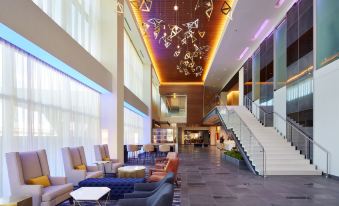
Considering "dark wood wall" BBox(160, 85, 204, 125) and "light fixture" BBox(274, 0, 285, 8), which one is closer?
"light fixture" BBox(274, 0, 285, 8)

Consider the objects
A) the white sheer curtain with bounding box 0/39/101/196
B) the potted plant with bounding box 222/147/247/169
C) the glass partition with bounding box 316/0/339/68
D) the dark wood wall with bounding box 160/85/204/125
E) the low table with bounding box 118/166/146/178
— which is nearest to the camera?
the white sheer curtain with bounding box 0/39/101/196

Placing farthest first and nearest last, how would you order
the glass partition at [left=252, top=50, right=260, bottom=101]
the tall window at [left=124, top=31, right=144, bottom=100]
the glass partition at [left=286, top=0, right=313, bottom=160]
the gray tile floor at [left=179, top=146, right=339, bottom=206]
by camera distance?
the glass partition at [left=252, top=50, right=260, bottom=101] → the tall window at [left=124, top=31, right=144, bottom=100] → the glass partition at [left=286, top=0, right=313, bottom=160] → the gray tile floor at [left=179, top=146, right=339, bottom=206]

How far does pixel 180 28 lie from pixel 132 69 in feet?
25.8

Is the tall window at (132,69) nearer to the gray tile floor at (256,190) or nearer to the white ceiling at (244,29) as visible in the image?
the white ceiling at (244,29)

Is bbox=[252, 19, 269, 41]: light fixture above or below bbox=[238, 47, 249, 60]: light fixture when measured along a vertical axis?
above

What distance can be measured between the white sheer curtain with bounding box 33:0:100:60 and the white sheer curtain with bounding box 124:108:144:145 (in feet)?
21.6

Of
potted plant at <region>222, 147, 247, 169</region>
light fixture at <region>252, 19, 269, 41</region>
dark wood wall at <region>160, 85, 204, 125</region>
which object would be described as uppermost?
light fixture at <region>252, 19, 269, 41</region>

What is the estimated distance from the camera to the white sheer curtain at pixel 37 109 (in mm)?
5820

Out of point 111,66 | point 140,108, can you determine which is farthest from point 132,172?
point 140,108

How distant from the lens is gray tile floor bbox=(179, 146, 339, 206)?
6676mm

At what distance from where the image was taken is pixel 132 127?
19906 millimetres

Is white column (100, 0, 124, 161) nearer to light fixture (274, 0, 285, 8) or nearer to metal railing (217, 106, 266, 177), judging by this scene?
metal railing (217, 106, 266, 177)

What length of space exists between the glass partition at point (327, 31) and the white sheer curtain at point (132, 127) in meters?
10.4

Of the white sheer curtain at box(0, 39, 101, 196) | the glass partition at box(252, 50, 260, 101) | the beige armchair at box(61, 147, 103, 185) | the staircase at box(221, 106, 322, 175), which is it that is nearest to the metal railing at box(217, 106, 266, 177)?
the staircase at box(221, 106, 322, 175)
